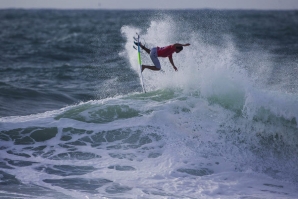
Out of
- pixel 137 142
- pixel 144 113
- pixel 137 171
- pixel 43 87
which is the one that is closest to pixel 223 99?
pixel 144 113

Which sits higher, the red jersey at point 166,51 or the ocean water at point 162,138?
the red jersey at point 166,51

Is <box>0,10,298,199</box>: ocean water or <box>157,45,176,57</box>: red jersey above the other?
<box>157,45,176,57</box>: red jersey

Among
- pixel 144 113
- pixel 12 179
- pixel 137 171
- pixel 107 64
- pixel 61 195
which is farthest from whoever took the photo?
pixel 107 64

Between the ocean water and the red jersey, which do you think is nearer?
the ocean water

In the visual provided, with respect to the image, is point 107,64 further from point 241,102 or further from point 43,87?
point 241,102

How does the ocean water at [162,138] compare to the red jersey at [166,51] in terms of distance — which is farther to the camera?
the red jersey at [166,51]

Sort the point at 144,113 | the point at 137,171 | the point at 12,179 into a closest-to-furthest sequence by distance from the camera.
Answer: the point at 12,179
the point at 137,171
the point at 144,113

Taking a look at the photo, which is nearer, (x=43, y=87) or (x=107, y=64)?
(x=43, y=87)

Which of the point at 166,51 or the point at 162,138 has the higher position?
the point at 166,51

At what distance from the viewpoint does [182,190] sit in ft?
29.5

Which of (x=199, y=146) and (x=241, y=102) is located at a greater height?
(x=241, y=102)

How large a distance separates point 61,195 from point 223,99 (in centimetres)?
618

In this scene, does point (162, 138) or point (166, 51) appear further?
point (166, 51)

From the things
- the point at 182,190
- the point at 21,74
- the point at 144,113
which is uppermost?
the point at 21,74
